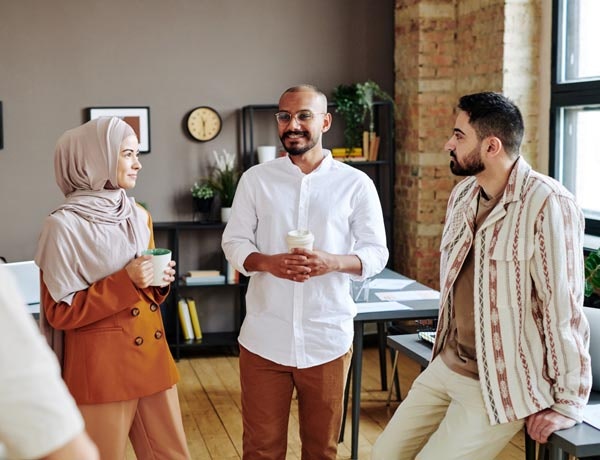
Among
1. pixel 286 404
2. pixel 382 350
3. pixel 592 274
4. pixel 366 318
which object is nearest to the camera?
pixel 286 404

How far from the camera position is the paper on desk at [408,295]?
4.07 metres

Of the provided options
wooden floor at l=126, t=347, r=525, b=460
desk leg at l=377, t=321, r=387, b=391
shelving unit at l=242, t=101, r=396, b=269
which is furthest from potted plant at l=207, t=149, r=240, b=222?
desk leg at l=377, t=321, r=387, b=391

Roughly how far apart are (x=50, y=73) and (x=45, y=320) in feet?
11.8

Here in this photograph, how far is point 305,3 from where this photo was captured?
6.13 m

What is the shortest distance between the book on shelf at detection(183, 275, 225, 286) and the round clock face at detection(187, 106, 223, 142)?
1.02m

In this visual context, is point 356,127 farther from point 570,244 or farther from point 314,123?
point 570,244

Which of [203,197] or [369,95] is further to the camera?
[369,95]

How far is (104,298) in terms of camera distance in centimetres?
250

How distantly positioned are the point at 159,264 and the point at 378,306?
1.57 m

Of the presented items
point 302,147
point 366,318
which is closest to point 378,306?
point 366,318

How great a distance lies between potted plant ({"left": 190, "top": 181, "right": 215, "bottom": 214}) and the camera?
232 inches

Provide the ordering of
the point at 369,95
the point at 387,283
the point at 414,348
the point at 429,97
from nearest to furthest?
the point at 414,348 < the point at 387,283 < the point at 429,97 < the point at 369,95

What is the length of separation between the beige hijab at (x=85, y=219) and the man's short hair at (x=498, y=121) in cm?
113

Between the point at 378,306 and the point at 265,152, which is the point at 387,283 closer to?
the point at 378,306
